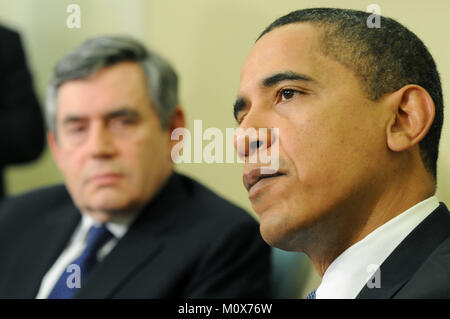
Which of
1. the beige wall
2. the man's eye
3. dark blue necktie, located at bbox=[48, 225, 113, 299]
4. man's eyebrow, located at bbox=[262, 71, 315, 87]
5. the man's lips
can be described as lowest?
dark blue necktie, located at bbox=[48, 225, 113, 299]

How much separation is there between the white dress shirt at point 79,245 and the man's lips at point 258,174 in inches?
21.8

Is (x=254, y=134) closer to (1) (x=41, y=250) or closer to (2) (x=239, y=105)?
(2) (x=239, y=105)

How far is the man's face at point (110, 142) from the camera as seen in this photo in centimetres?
112

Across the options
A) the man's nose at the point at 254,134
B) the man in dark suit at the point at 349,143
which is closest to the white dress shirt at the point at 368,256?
the man in dark suit at the point at 349,143

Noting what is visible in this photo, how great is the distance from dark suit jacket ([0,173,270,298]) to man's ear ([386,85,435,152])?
534 mm

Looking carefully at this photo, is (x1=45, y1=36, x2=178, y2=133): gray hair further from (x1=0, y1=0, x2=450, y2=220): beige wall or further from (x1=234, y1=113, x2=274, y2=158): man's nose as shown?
(x1=234, y1=113, x2=274, y2=158): man's nose

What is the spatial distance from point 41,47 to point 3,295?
89 cm

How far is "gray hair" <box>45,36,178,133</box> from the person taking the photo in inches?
45.3

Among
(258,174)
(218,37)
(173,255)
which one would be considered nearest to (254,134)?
(258,174)

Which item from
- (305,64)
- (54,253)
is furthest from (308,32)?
(54,253)

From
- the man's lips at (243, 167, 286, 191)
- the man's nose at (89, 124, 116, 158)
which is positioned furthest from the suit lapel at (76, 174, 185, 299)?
the man's lips at (243, 167, 286, 191)

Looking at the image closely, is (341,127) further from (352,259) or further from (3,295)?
(3,295)

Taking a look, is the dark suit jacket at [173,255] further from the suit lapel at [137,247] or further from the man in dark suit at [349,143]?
the man in dark suit at [349,143]

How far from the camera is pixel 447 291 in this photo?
1.80ft
